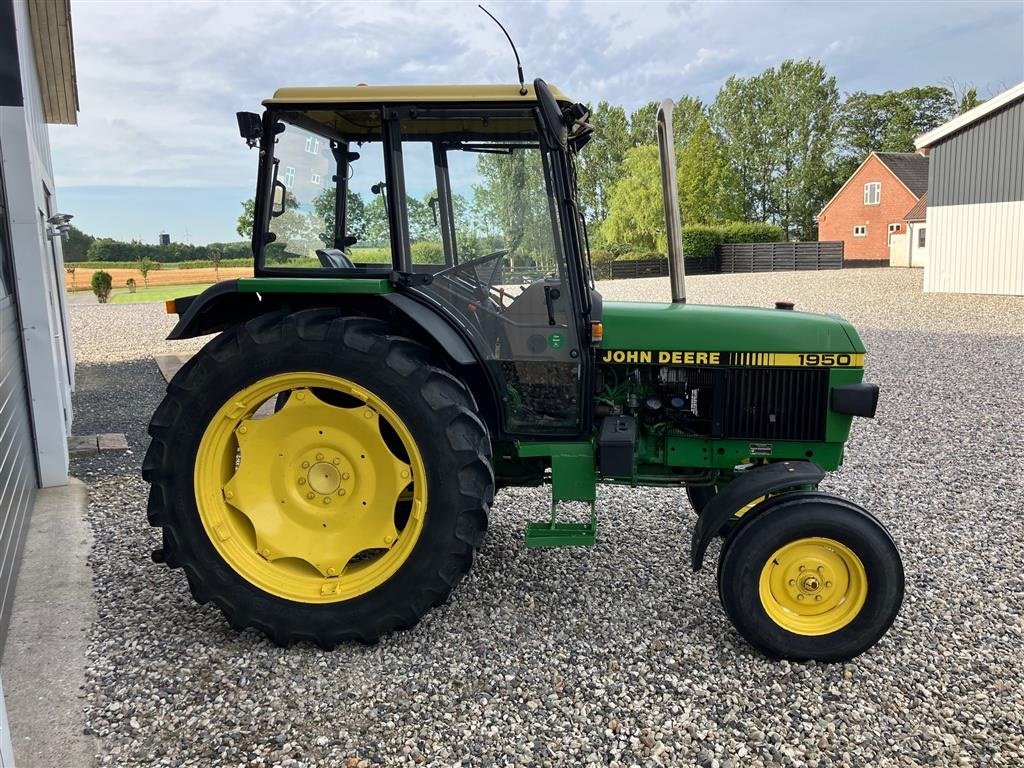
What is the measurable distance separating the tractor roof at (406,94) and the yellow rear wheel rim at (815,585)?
2160 mm

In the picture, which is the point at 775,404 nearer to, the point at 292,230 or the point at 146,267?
the point at 292,230

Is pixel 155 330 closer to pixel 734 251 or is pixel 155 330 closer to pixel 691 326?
pixel 691 326

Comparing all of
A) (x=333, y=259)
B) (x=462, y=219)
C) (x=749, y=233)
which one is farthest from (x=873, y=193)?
(x=333, y=259)

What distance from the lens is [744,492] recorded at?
3441 millimetres

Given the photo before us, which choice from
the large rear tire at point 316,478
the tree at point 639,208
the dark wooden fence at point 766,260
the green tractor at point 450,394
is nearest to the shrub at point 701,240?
the dark wooden fence at point 766,260

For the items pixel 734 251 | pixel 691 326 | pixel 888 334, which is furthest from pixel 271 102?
pixel 734 251

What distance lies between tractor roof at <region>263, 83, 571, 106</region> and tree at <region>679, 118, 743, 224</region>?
43394 mm

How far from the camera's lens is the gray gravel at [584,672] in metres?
2.79

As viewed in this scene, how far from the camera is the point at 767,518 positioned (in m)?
3.35

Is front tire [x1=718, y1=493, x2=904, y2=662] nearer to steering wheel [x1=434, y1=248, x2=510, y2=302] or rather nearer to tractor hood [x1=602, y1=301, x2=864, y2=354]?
tractor hood [x1=602, y1=301, x2=864, y2=354]

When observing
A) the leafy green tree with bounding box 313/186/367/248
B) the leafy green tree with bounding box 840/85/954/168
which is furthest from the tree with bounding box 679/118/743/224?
the leafy green tree with bounding box 313/186/367/248

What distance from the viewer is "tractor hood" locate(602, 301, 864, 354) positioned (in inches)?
148

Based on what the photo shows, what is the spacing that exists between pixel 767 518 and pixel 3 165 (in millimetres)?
5399

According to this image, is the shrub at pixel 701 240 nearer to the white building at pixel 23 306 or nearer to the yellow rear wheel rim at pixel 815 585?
the white building at pixel 23 306
